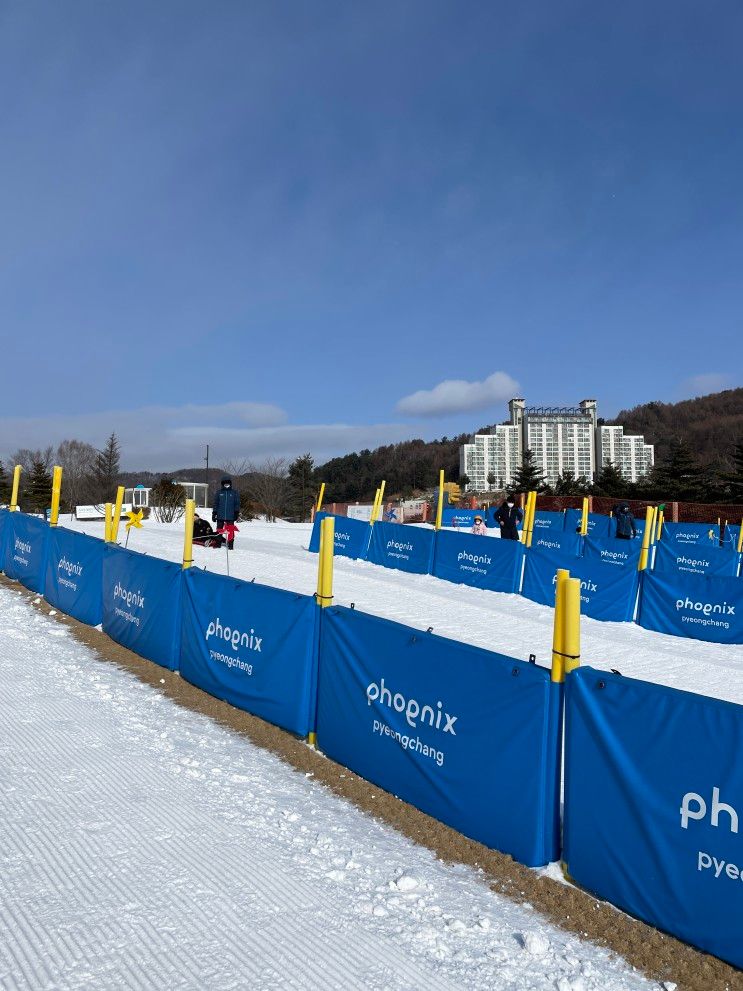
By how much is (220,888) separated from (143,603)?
5.78m

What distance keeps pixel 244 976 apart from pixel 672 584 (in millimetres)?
11566

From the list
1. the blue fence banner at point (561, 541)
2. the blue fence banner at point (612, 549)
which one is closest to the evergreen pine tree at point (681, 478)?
the blue fence banner at point (561, 541)

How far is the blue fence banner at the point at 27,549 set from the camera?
13.1 metres

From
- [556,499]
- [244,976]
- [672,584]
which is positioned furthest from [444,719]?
[556,499]

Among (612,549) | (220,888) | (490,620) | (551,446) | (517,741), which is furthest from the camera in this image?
(551,446)

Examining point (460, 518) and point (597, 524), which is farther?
point (460, 518)

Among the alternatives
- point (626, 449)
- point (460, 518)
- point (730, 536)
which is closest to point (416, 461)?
point (626, 449)

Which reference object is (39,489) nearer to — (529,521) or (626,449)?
(529,521)

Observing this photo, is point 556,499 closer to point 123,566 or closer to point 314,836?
point 123,566

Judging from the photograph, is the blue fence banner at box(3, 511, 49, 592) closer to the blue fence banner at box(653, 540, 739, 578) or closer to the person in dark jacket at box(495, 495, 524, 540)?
the person in dark jacket at box(495, 495, 524, 540)

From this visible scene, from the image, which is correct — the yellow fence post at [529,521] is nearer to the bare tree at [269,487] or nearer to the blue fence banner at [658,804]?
the blue fence banner at [658,804]

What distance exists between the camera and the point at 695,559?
17203 mm

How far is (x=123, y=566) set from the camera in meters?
9.85

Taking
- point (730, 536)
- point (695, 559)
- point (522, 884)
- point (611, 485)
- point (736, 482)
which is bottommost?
point (522, 884)
